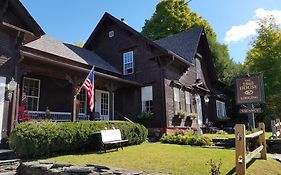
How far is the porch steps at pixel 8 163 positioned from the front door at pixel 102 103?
8.55 metres

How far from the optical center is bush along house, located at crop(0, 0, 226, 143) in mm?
11250

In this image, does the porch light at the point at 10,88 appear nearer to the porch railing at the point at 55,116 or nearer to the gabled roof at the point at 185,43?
the porch railing at the point at 55,116

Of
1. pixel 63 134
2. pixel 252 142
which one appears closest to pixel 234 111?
pixel 252 142

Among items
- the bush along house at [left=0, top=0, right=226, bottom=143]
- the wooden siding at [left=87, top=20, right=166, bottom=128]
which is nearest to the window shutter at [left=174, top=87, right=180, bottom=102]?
the bush along house at [left=0, top=0, right=226, bottom=143]

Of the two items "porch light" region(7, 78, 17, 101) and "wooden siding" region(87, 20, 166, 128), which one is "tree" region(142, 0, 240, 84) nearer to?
"wooden siding" region(87, 20, 166, 128)

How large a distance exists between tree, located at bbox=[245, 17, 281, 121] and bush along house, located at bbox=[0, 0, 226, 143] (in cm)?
517

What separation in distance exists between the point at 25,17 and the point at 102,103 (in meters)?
7.85

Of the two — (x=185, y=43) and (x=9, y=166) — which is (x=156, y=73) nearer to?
(x=185, y=43)

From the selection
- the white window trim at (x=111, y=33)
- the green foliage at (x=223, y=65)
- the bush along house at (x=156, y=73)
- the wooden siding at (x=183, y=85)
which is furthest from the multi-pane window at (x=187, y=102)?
the green foliage at (x=223, y=65)

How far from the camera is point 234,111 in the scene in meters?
28.4

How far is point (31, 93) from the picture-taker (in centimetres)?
1373

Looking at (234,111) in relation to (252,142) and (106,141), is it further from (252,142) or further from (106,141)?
(106,141)

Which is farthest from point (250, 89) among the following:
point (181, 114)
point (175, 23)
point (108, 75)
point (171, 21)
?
point (171, 21)

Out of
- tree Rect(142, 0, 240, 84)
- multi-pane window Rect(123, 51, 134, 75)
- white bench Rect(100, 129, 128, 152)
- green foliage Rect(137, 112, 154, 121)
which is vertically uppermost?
tree Rect(142, 0, 240, 84)
